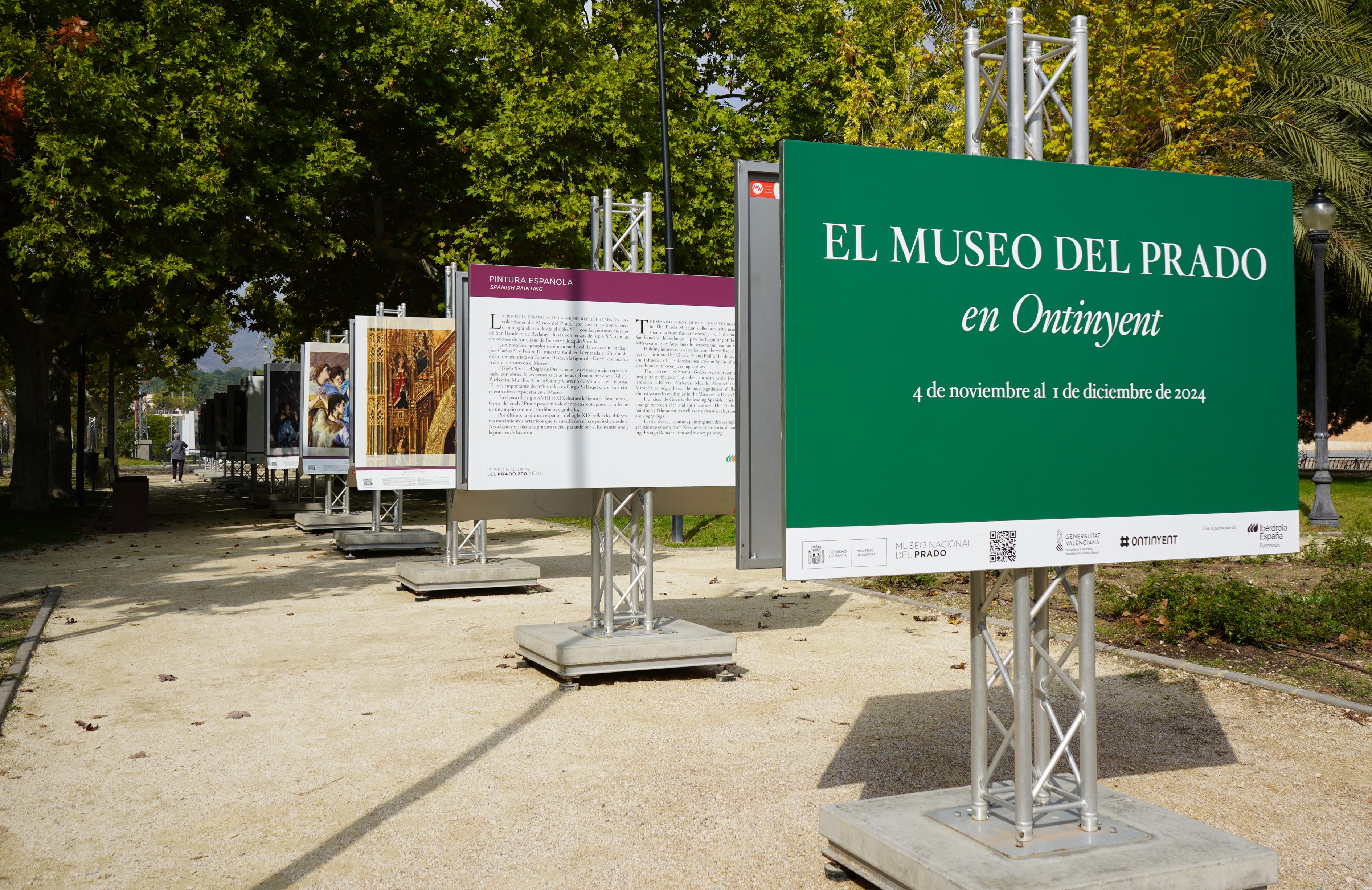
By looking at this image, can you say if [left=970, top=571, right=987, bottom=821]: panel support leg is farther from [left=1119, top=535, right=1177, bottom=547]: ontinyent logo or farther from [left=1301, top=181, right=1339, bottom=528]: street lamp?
[left=1301, top=181, right=1339, bottom=528]: street lamp

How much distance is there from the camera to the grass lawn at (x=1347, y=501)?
1822 centimetres

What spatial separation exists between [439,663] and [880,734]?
3.78m

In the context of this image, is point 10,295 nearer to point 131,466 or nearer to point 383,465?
point 383,465

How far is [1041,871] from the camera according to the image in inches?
147

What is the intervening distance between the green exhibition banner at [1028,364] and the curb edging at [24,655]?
5593 millimetres

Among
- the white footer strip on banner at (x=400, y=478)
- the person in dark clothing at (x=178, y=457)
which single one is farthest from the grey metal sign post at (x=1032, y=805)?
the person in dark clothing at (x=178, y=457)

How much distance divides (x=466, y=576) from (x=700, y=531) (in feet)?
24.5

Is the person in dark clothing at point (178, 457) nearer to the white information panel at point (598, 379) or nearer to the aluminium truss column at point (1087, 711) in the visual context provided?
the white information panel at point (598, 379)

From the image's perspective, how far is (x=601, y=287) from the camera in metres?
8.27

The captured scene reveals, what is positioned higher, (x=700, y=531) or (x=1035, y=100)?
(x=1035, y=100)

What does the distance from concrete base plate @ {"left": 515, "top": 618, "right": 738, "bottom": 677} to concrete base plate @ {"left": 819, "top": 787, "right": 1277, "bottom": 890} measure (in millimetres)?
3712

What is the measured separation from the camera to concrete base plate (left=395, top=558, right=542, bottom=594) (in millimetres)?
12508

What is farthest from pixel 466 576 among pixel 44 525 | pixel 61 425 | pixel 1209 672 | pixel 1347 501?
pixel 61 425

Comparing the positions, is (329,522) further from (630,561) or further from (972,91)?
(972,91)
